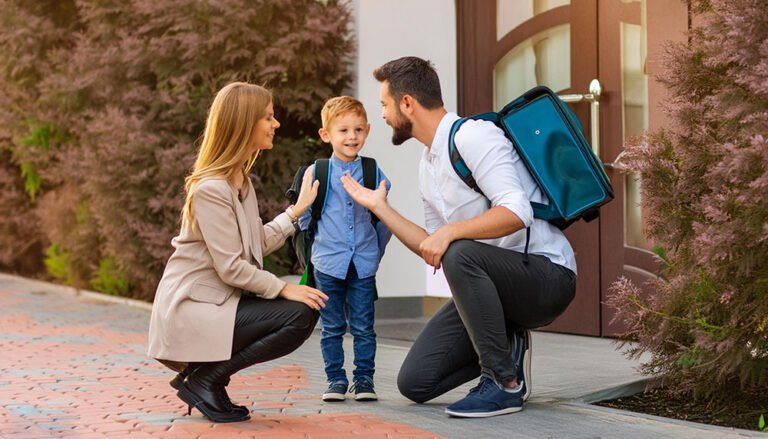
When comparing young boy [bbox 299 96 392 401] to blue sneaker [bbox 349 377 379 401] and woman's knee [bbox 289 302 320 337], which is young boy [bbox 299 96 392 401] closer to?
blue sneaker [bbox 349 377 379 401]

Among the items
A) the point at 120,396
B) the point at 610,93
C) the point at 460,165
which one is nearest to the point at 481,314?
the point at 460,165

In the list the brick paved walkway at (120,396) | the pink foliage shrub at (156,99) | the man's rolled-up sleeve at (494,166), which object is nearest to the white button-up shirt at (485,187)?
the man's rolled-up sleeve at (494,166)

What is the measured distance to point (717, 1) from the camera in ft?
14.7

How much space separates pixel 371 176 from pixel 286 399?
1.14m

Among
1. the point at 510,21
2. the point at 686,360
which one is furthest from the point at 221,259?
the point at 510,21

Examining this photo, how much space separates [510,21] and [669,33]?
5.36 ft

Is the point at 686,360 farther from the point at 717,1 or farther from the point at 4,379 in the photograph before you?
the point at 4,379

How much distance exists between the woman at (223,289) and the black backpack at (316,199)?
2.40 feet

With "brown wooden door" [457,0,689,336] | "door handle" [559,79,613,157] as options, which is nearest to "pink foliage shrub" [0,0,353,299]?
"brown wooden door" [457,0,689,336]

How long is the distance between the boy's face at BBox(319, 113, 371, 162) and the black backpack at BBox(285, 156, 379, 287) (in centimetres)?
11

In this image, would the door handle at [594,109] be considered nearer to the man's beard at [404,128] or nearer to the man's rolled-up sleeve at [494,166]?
the man's beard at [404,128]

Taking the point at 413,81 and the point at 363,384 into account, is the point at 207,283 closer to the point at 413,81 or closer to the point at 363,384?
the point at 363,384

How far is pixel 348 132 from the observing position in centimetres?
545

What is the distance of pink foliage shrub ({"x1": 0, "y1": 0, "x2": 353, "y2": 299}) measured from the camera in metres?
8.98
